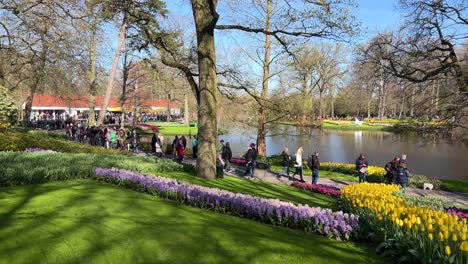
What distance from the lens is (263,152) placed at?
28.8 m

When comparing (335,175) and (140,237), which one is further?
(335,175)

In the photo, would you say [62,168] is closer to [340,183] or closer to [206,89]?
[206,89]

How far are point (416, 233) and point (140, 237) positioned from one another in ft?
11.7

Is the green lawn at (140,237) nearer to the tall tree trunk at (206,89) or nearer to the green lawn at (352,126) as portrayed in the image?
the tall tree trunk at (206,89)

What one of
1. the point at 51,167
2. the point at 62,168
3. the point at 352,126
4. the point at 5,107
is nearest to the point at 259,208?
the point at 62,168

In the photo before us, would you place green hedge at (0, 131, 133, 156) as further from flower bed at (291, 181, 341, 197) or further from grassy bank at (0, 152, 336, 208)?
flower bed at (291, 181, 341, 197)

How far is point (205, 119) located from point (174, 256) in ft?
27.1

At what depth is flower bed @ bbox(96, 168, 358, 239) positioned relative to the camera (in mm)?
6316

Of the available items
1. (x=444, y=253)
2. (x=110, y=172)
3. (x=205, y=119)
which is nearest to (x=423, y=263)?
(x=444, y=253)

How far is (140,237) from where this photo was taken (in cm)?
514

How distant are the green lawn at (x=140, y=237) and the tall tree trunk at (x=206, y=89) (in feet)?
18.2

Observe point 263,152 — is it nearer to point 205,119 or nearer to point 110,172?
point 205,119

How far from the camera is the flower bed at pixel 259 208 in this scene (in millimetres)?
6316

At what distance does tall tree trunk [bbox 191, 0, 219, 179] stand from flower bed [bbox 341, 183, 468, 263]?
6586mm
